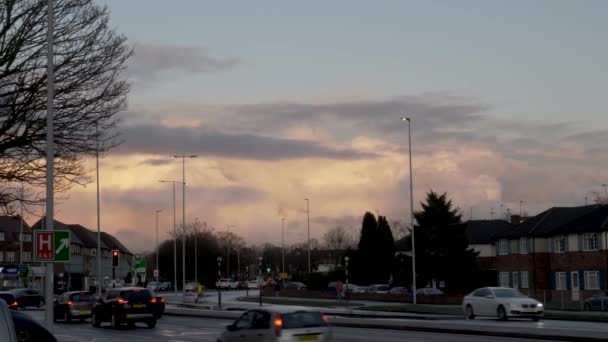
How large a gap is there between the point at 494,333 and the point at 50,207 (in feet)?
52.5

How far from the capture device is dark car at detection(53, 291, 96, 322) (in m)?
44.0

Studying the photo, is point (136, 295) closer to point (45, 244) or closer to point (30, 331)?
point (45, 244)

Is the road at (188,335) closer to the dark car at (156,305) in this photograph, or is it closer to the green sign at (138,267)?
the dark car at (156,305)

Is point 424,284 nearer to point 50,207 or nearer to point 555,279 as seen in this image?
point 555,279

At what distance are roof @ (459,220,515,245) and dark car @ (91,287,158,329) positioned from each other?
62266 mm

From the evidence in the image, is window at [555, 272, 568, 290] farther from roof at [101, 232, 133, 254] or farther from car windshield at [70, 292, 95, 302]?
roof at [101, 232, 133, 254]

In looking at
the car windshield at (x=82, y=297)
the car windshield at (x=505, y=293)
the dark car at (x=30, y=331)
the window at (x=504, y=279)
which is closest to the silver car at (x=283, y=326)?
the dark car at (x=30, y=331)

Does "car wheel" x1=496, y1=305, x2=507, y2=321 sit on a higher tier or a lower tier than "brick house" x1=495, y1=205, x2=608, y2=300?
lower

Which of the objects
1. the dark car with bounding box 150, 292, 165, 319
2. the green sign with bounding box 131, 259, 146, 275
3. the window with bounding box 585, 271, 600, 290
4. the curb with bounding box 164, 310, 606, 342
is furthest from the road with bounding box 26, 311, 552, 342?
the window with bounding box 585, 271, 600, 290

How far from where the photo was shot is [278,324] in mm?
20219

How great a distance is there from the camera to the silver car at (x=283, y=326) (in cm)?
2019

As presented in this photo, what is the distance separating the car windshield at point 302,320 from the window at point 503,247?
61569 mm

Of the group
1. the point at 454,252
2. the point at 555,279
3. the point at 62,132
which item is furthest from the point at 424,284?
the point at 62,132

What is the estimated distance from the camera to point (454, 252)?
8125 cm
